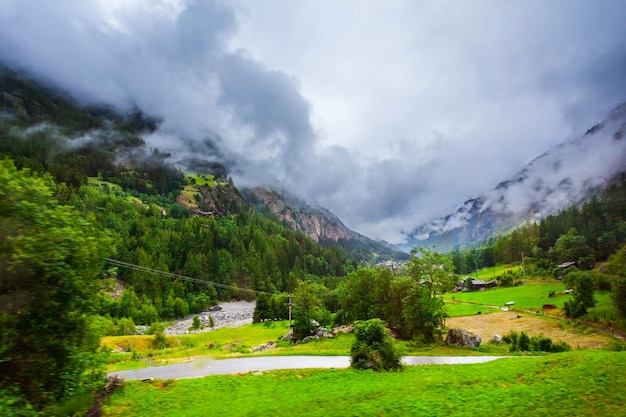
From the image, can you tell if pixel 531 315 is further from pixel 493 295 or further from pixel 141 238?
pixel 141 238

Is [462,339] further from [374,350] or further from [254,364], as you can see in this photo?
[254,364]

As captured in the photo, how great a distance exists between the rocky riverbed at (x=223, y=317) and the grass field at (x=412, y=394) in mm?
84664

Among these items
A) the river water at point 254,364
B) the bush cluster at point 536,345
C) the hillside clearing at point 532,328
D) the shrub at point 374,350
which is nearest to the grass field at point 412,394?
the shrub at point 374,350

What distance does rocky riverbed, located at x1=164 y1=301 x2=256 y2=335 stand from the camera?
105m

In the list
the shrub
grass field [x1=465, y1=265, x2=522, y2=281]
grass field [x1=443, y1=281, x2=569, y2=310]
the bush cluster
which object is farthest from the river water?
grass field [x1=465, y1=265, x2=522, y2=281]

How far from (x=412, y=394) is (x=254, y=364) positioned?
2201cm

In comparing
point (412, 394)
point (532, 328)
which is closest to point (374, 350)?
point (412, 394)

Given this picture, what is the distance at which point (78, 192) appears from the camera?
179000mm

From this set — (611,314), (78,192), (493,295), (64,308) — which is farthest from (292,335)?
(78,192)

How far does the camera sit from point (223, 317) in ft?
400

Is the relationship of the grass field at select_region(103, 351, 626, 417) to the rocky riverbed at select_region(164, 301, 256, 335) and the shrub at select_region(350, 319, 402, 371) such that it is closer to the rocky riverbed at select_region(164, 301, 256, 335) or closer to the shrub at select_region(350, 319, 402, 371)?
the shrub at select_region(350, 319, 402, 371)

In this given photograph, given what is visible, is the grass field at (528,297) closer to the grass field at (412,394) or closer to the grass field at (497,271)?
the grass field at (497,271)

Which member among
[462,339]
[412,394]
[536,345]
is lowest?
[536,345]

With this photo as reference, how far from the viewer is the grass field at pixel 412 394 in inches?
587
